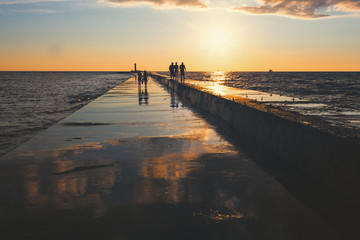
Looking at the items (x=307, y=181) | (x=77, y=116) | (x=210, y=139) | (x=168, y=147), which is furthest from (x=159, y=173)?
(x=77, y=116)

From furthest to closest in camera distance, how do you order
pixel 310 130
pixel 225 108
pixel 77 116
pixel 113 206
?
pixel 77 116
pixel 225 108
pixel 310 130
pixel 113 206

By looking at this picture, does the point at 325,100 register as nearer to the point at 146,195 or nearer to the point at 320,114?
the point at 320,114

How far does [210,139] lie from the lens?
29.6ft

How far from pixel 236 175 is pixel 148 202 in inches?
77.7

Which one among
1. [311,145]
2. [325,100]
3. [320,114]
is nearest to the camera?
[311,145]

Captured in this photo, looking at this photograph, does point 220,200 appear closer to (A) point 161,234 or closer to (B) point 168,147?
(A) point 161,234

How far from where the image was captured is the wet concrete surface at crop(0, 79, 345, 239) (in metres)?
3.77

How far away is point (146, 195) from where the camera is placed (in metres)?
4.81

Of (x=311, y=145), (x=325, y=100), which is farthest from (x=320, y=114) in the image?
(x=325, y=100)

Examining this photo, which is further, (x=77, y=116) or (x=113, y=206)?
(x=77, y=116)

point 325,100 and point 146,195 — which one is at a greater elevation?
point 146,195

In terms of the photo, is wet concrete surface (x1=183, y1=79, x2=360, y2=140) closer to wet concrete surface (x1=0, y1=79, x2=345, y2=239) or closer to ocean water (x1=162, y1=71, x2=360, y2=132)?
→ ocean water (x1=162, y1=71, x2=360, y2=132)

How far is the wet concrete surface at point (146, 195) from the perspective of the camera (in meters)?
3.77

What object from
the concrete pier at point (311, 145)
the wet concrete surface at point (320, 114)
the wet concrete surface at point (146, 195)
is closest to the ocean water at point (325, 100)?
the wet concrete surface at point (320, 114)
